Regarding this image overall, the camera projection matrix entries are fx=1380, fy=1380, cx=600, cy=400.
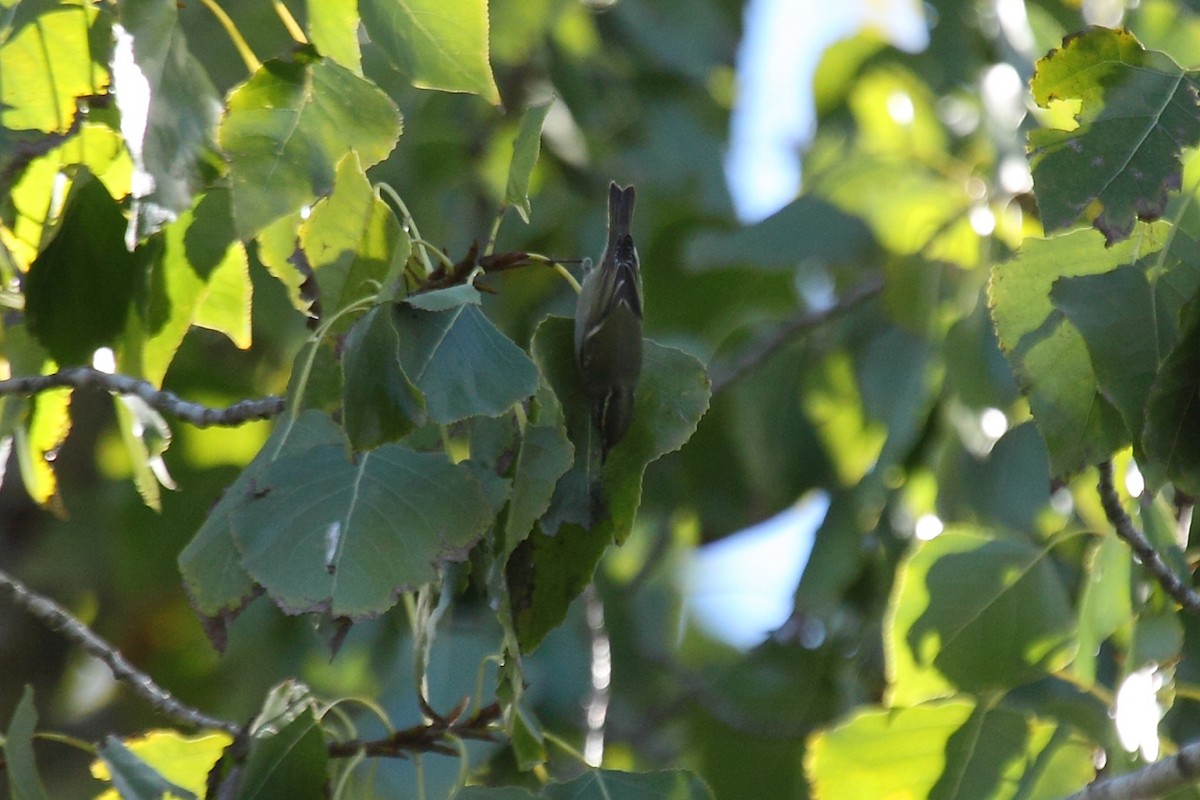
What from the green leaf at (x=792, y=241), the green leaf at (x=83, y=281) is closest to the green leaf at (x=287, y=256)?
the green leaf at (x=83, y=281)

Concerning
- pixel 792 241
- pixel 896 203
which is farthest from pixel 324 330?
pixel 896 203

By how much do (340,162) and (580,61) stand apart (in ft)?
6.48

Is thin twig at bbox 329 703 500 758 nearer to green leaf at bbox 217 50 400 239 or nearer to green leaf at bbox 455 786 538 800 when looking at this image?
green leaf at bbox 455 786 538 800

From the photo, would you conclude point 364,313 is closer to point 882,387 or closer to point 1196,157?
point 1196,157

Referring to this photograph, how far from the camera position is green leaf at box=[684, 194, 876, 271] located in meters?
2.20

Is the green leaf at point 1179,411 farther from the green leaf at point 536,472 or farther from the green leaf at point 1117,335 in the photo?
the green leaf at point 536,472

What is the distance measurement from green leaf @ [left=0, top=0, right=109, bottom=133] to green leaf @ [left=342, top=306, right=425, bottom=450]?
32 cm

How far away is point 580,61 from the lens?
2.96m

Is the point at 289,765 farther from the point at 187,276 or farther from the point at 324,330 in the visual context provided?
the point at 187,276

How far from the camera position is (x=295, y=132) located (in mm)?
1056

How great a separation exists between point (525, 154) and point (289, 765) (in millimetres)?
480

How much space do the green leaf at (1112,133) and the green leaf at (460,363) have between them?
1.20 feet

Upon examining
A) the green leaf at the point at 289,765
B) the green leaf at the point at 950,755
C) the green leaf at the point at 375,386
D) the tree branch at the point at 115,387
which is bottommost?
the green leaf at the point at 950,755

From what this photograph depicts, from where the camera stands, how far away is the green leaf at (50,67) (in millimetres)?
1061
